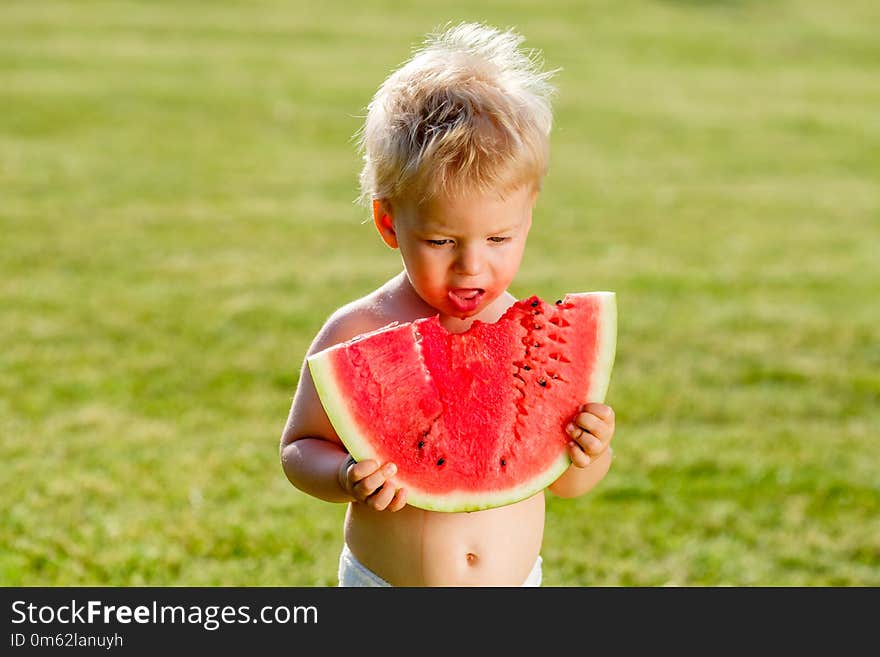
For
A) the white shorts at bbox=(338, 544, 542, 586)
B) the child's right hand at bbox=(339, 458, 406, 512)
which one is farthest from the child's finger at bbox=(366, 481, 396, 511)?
the white shorts at bbox=(338, 544, 542, 586)

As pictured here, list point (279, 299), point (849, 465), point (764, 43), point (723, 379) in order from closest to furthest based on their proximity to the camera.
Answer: point (849, 465) → point (723, 379) → point (279, 299) → point (764, 43)

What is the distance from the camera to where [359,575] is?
2670mm

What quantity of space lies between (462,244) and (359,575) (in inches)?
33.4

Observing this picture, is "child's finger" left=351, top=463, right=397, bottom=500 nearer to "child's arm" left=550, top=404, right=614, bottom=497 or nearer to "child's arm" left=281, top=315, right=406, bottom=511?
"child's arm" left=281, top=315, right=406, bottom=511

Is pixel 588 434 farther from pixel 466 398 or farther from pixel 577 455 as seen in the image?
pixel 466 398

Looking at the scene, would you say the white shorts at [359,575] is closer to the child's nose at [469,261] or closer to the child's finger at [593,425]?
the child's finger at [593,425]

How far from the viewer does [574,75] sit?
1582cm

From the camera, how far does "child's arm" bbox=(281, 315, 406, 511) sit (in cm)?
231

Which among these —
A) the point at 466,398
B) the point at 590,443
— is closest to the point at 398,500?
the point at 466,398

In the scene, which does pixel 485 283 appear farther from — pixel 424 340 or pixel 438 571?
pixel 438 571

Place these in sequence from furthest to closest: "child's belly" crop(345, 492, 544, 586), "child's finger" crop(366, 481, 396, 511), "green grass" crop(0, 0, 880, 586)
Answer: "green grass" crop(0, 0, 880, 586) < "child's belly" crop(345, 492, 544, 586) < "child's finger" crop(366, 481, 396, 511)

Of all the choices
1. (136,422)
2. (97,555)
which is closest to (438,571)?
(97,555)

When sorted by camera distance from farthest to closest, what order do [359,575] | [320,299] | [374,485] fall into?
[320,299]
[359,575]
[374,485]

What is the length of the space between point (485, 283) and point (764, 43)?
58.4ft
